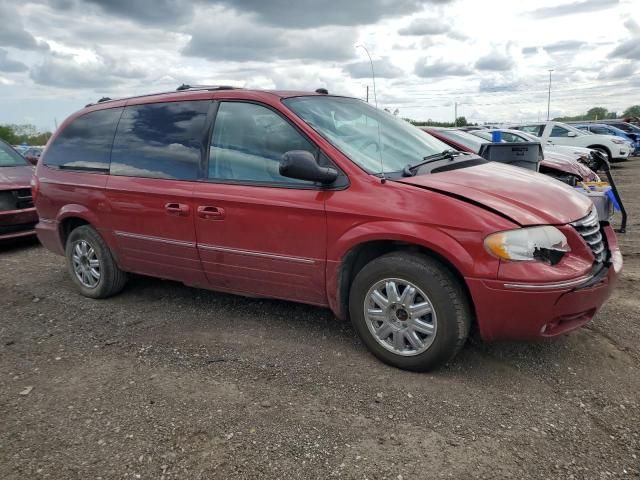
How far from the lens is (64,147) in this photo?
5102 millimetres

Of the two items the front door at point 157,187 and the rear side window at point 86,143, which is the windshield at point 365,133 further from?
the rear side window at point 86,143

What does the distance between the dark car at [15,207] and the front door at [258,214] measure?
4436 millimetres

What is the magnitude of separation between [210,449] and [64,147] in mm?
3657

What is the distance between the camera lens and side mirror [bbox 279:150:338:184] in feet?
10.8

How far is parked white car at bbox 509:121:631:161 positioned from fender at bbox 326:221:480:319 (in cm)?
1731

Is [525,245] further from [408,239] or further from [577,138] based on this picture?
[577,138]

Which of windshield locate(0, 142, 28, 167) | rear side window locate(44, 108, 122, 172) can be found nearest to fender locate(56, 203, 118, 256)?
rear side window locate(44, 108, 122, 172)

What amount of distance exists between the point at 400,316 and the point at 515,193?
1.03 metres

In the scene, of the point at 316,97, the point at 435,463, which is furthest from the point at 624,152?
the point at 435,463

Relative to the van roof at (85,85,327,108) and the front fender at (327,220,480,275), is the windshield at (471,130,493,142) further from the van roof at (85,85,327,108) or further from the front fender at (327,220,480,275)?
the front fender at (327,220,480,275)

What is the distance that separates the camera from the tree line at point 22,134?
Answer: 47.6 metres

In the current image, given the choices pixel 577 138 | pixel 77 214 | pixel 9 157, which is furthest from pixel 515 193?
pixel 577 138

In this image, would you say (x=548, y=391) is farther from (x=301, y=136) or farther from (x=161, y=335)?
(x=161, y=335)

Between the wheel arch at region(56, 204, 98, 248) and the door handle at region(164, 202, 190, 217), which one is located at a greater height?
the door handle at region(164, 202, 190, 217)
